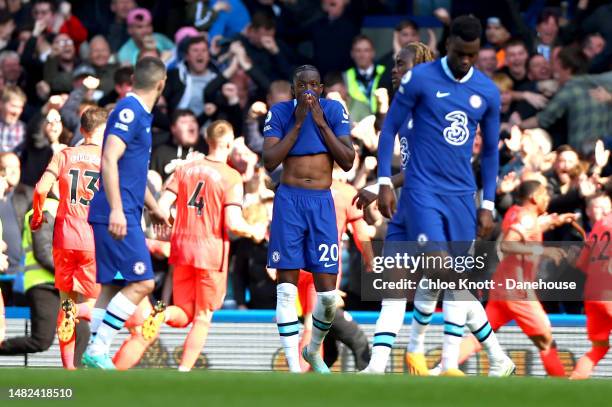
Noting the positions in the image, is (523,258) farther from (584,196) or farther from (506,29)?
(506,29)

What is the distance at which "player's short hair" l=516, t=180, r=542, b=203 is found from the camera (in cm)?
1317

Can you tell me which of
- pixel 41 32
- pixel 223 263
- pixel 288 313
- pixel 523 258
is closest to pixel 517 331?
pixel 523 258

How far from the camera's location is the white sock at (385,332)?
36.2 feet

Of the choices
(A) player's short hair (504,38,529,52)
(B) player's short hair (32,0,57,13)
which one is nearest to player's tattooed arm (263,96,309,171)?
(A) player's short hair (504,38,529,52)

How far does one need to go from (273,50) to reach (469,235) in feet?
26.3

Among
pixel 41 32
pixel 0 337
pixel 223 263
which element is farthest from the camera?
pixel 41 32

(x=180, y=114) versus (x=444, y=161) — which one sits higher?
(x=180, y=114)

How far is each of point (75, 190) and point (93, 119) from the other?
0.60 m

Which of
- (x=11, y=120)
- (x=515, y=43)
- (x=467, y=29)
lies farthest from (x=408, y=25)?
(x=467, y=29)

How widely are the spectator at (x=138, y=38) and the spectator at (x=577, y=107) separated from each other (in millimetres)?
5183

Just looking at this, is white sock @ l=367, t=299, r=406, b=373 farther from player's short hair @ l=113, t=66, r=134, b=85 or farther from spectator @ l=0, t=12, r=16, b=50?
spectator @ l=0, t=12, r=16, b=50

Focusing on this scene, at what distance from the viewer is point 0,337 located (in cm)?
1271

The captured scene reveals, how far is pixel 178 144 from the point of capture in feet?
55.3

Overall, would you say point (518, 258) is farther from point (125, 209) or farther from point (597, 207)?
point (125, 209)
